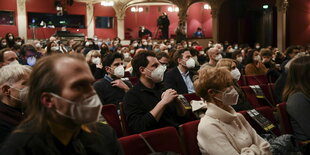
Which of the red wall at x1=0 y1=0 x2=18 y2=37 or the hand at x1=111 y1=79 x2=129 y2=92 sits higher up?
the red wall at x1=0 y1=0 x2=18 y2=37

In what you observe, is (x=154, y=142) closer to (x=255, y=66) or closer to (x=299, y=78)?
(x=299, y=78)

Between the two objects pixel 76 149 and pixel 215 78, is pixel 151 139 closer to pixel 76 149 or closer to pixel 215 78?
pixel 215 78

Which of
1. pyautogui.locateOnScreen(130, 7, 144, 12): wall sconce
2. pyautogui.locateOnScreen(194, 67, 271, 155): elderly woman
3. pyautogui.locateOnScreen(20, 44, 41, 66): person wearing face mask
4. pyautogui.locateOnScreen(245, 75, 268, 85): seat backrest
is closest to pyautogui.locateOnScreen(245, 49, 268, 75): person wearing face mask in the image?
pyautogui.locateOnScreen(245, 75, 268, 85): seat backrest

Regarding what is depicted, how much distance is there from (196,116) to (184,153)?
885 mm

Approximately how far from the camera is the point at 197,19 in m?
21.9

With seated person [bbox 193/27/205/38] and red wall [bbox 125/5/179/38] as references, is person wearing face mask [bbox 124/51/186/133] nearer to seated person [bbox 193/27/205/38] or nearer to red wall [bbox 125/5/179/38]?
seated person [bbox 193/27/205/38]

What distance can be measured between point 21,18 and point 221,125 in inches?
642

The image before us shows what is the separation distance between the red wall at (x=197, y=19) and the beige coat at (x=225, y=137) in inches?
771

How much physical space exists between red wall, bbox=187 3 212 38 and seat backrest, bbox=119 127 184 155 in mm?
19695

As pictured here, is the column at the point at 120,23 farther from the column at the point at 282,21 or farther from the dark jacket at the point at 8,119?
the dark jacket at the point at 8,119

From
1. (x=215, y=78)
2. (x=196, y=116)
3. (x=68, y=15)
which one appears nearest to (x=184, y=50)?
(x=196, y=116)

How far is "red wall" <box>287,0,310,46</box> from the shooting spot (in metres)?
15.8

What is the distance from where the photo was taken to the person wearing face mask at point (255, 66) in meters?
6.53

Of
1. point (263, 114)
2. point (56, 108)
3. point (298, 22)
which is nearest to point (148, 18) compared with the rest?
point (298, 22)
